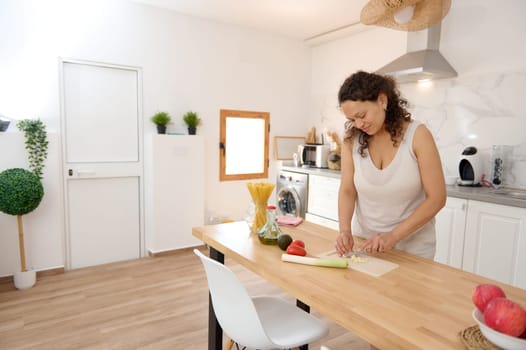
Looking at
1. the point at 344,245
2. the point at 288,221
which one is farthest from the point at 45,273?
the point at 344,245

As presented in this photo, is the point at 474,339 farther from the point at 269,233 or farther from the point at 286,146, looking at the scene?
the point at 286,146

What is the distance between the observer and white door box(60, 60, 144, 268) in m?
3.39

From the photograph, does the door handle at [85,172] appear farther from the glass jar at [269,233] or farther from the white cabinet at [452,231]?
the white cabinet at [452,231]

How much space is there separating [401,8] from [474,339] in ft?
7.00

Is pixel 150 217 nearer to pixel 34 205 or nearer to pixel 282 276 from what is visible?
pixel 34 205

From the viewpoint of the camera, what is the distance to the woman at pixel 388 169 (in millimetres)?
1467

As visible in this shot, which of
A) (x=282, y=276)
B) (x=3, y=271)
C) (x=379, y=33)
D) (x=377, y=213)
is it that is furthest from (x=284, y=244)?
(x=379, y=33)

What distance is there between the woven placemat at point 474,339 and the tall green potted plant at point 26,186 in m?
3.04

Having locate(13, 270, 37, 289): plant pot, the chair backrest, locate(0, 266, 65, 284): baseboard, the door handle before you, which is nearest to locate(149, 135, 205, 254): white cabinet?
the door handle

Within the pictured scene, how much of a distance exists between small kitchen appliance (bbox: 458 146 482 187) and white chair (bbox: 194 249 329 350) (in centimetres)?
228

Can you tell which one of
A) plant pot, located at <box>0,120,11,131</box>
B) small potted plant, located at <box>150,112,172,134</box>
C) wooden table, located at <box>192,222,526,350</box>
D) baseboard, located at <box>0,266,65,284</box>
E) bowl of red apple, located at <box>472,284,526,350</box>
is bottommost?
baseboard, located at <box>0,266,65,284</box>

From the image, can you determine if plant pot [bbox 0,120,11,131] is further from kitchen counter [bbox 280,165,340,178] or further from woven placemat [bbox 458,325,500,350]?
woven placemat [bbox 458,325,500,350]

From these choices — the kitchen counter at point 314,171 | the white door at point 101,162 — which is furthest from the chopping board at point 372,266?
the white door at point 101,162


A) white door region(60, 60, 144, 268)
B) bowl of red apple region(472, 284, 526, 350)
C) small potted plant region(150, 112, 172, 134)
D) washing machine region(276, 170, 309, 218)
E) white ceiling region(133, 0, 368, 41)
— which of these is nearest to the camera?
bowl of red apple region(472, 284, 526, 350)
